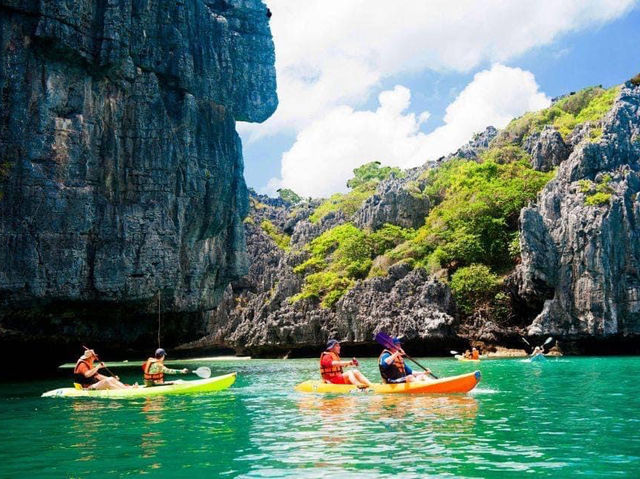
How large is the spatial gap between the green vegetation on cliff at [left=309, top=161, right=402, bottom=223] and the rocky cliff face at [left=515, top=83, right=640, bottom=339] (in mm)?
26915

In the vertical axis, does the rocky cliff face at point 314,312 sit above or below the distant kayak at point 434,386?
above

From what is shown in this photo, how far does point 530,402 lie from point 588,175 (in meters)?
33.7

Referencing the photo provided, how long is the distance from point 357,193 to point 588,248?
134 feet

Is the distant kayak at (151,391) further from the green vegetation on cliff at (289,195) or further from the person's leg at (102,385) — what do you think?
the green vegetation on cliff at (289,195)

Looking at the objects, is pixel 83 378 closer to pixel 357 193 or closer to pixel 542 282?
pixel 542 282

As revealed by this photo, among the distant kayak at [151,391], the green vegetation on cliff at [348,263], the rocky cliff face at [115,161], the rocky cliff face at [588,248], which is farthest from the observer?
the green vegetation on cliff at [348,263]

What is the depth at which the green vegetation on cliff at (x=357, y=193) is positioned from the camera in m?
73.9

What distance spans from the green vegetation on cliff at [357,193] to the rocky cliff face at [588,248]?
26915 millimetres

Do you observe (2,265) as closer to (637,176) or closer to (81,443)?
(81,443)

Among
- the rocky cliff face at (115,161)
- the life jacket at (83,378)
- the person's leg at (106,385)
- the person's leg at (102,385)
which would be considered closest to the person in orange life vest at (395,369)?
the person's leg at (106,385)

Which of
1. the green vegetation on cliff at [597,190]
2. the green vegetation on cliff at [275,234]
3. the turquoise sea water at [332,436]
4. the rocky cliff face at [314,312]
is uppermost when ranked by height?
the green vegetation on cliff at [275,234]

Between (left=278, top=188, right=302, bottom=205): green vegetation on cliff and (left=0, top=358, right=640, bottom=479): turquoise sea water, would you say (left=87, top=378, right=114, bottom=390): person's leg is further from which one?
(left=278, top=188, right=302, bottom=205): green vegetation on cliff

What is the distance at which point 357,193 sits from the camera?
80.6 metres

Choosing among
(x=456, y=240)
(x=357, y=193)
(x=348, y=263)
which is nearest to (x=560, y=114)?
(x=357, y=193)
